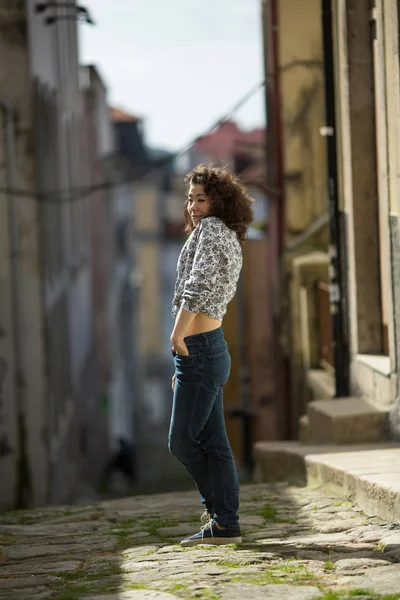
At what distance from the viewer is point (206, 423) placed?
596 centimetres

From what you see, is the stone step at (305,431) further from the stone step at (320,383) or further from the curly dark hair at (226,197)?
the curly dark hair at (226,197)

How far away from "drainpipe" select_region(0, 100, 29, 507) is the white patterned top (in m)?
9.85

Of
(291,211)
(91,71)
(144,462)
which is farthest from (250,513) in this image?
(144,462)

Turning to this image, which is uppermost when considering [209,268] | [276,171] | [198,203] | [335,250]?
[276,171]

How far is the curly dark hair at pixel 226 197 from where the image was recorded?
588 cm

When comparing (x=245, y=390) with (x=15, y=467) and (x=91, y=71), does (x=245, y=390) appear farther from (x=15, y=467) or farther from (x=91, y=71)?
(x=91, y=71)

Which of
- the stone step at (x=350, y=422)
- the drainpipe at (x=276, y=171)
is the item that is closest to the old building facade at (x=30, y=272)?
the drainpipe at (x=276, y=171)

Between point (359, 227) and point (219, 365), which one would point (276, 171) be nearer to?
point (359, 227)

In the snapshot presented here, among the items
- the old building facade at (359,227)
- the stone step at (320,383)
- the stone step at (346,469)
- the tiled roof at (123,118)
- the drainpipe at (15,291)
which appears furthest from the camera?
the tiled roof at (123,118)

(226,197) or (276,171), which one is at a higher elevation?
(276,171)

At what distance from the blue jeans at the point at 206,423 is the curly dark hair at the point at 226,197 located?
0.53m

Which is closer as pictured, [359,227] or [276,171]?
[359,227]

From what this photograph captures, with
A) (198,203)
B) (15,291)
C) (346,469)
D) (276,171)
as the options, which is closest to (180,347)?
(198,203)

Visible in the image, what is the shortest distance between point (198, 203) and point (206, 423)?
1.05 metres
